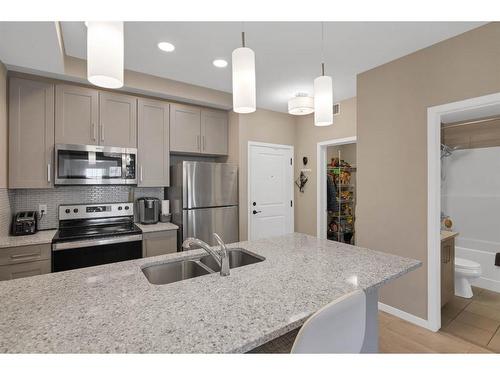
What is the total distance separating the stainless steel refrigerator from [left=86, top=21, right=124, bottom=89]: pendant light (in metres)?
2.05

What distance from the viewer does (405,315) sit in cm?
236

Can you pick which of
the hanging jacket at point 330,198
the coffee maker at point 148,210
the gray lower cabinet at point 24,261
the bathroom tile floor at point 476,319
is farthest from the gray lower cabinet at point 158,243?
the bathroom tile floor at point 476,319

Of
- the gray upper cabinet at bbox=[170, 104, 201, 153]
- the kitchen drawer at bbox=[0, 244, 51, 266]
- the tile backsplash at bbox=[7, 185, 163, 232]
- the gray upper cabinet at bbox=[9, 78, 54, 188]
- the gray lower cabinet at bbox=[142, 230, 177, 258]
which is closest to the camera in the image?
the kitchen drawer at bbox=[0, 244, 51, 266]

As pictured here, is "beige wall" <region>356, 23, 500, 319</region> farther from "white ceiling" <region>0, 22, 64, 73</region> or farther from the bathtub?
"white ceiling" <region>0, 22, 64, 73</region>

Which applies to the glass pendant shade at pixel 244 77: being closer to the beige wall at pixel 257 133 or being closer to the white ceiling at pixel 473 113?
the white ceiling at pixel 473 113

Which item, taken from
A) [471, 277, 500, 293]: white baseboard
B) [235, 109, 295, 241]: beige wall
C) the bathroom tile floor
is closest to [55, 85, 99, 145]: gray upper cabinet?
[235, 109, 295, 241]: beige wall

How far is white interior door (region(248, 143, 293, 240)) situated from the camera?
375cm

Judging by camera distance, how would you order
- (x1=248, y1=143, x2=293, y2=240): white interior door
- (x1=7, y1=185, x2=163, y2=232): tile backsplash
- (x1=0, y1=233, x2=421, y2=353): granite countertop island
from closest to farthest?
(x1=0, y1=233, x2=421, y2=353): granite countertop island, (x1=7, y1=185, x2=163, y2=232): tile backsplash, (x1=248, y1=143, x2=293, y2=240): white interior door

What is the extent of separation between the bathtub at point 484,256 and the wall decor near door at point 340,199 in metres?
1.55

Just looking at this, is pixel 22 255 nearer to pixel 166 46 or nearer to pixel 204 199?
pixel 204 199

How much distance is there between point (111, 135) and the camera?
277cm

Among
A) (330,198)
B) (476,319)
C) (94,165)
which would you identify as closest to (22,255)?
(94,165)

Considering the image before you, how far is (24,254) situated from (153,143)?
1.62m
